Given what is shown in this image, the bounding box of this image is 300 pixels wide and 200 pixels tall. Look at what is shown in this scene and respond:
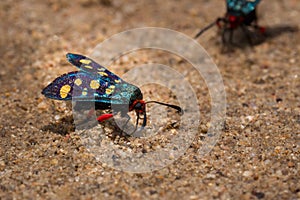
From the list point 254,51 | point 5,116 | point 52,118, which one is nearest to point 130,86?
point 52,118

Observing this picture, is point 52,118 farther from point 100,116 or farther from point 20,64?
point 20,64

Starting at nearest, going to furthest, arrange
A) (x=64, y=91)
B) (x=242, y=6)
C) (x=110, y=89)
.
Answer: (x=64, y=91), (x=110, y=89), (x=242, y=6)

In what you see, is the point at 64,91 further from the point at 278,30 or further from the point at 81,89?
the point at 278,30

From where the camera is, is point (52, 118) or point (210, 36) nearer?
point (52, 118)

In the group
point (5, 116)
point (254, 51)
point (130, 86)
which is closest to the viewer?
point (130, 86)

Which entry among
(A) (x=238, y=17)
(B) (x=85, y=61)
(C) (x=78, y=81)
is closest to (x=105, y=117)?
(C) (x=78, y=81)

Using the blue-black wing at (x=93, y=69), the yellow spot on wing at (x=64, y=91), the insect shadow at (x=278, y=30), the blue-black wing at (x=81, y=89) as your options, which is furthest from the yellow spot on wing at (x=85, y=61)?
the insect shadow at (x=278, y=30)

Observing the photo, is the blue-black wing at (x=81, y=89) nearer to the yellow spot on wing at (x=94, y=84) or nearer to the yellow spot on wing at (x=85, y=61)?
the yellow spot on wing at (x=94, y=84)
